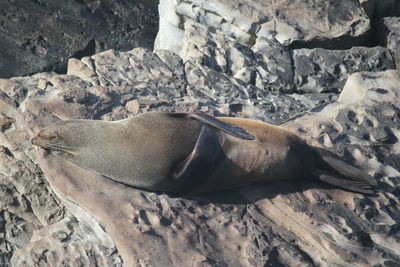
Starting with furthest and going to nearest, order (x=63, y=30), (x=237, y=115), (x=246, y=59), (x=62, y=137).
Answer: (x=63, y=30), (x=246, y=59), (x=237, y=115), (x=62, y=137)

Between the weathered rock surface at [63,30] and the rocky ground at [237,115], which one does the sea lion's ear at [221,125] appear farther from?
the weathered rock surface at [63,30]

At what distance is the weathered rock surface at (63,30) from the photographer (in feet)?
26.2

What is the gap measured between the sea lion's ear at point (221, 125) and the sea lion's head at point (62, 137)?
813 mm

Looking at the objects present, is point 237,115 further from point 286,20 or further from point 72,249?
point 72,249

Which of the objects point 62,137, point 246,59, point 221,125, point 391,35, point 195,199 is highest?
point 391,35

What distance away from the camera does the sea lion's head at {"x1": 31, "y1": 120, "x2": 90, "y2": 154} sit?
5.12 m

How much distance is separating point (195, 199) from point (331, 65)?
9.04ft

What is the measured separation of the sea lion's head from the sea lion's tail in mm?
2146

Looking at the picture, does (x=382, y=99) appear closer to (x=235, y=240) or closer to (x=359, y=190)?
(x=359, y=190)

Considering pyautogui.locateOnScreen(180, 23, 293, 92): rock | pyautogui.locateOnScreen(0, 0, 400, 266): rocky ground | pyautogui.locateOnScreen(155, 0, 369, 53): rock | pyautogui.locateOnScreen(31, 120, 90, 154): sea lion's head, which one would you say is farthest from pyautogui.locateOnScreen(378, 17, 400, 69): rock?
pyautogui.locateOnScreen(31, 120, 90, 154): sea lion's head

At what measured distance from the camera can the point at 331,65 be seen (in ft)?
22.7

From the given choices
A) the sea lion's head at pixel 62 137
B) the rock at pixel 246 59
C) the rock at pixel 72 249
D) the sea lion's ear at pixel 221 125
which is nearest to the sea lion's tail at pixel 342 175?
the sea lion's ear at pixel 221 125

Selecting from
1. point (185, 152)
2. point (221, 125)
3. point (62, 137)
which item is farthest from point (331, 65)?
point (62, 137)

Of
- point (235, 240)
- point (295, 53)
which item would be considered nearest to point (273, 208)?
point (235, 240)
